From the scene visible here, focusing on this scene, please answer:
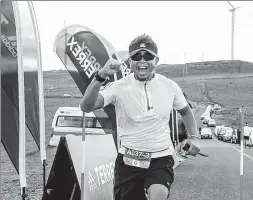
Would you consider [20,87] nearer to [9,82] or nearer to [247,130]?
[9,82]

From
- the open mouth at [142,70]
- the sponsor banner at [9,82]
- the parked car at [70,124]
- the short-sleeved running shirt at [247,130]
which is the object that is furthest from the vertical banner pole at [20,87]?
the parked car at [70,124]

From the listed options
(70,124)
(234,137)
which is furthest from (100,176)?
(70,124)

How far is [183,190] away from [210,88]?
Answer: 8.58 ft

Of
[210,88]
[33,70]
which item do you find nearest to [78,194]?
[33,70]

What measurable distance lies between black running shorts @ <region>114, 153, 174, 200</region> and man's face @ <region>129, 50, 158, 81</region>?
668 mm

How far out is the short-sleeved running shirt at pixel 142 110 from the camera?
385 centimetres

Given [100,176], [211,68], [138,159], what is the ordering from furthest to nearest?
[211,68], [100,176], [138,159]

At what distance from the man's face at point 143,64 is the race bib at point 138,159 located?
59 centimetres

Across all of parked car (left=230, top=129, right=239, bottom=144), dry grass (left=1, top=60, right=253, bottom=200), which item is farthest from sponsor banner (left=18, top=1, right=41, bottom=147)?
parked car (left=230, top=129, right=239, bottom=144)

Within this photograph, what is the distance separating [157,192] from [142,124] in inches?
21.1

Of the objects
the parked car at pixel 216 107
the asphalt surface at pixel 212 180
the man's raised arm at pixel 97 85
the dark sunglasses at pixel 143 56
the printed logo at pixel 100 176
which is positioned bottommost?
the asphalt surface at pixel 212 180

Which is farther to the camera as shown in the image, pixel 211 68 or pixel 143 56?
pixel 211 68

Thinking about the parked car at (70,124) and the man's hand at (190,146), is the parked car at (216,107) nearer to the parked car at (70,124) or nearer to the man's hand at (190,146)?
the man's hand at (190,146)

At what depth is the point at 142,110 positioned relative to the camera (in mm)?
3859
